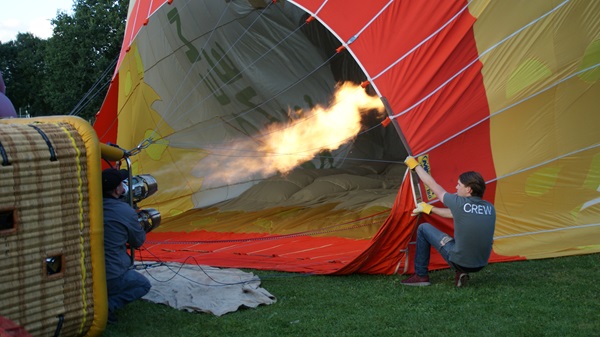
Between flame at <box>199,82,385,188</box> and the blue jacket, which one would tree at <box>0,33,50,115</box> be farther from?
the blue jacket

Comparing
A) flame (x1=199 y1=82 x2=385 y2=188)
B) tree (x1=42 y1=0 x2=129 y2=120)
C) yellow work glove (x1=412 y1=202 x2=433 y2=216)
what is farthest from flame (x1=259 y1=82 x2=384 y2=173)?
tree (x1=42 y1=0 x2=129 y2=120)

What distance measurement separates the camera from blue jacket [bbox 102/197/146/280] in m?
3.29

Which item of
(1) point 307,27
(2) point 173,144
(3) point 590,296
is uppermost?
(1) point 307,27

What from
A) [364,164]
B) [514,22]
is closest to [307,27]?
[364,164]

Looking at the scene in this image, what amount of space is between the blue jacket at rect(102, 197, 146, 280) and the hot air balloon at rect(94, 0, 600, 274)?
40.4 inches

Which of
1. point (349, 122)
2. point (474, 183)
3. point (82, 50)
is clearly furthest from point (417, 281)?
point (82, 50)

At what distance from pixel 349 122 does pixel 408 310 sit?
4137 millimetres

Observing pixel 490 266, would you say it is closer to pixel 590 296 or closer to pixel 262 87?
pixel 590 296

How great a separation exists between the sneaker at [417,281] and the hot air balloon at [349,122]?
247mm

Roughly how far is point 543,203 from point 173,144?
11.7 feet

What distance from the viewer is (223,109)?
6961mm

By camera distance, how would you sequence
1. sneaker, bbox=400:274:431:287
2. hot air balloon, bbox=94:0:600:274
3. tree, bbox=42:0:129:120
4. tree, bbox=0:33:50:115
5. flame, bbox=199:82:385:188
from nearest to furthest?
sneaker, bbox=400:274:431:287 < hot air balloon, bbox=94:0:600:274 < flame, bbox=199:82:385:188 < tree, bbox=42:0:129:120 < tree, bbox=0:33:50:115

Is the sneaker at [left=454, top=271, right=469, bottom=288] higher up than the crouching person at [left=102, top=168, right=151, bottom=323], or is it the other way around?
the crouching person at [left=102, top=168, right=151, bottom=323]

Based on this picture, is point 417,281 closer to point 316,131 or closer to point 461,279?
point 461,279
